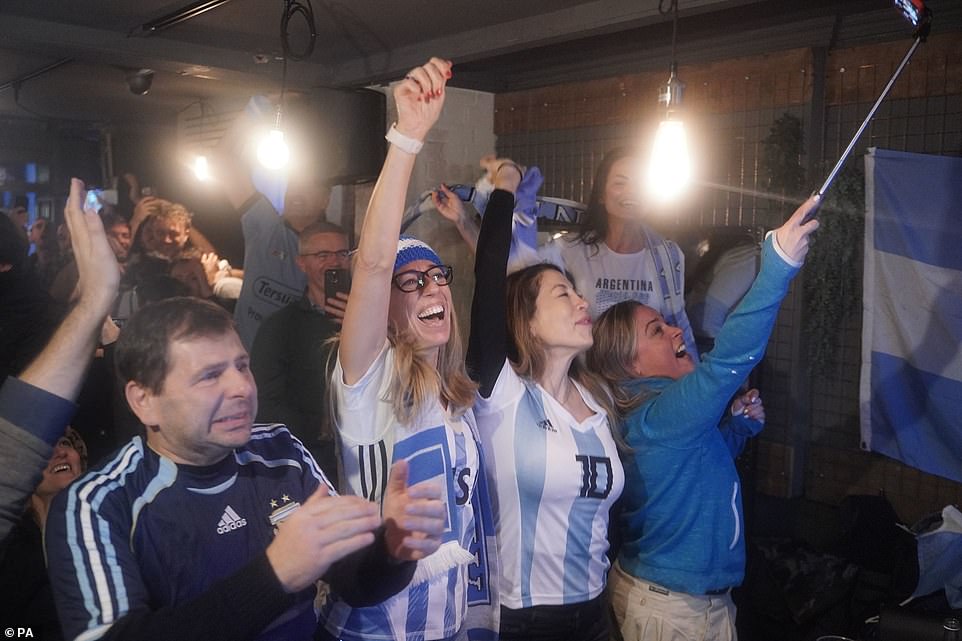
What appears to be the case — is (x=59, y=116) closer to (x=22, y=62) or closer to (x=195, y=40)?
(x=22, y=62)

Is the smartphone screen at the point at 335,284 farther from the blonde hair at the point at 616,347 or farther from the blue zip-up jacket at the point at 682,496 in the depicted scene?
the blue zip-up jacket at the point at 682,496

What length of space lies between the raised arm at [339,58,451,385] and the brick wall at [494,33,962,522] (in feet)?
8.22

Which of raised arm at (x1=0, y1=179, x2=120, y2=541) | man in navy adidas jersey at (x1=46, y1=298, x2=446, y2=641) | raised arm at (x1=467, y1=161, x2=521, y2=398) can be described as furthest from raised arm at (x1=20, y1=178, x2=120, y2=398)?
raised arm at (x1=467, y1=161, x2=521, y2=398)

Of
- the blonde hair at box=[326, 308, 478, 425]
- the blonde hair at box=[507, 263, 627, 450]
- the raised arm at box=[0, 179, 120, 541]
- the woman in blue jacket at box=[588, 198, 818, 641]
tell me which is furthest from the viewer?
the blonde hair at box=[507, 263, 627, 450]

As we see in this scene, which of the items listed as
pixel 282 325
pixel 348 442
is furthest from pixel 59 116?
pixel 348 442

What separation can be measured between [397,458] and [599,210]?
2.02 m

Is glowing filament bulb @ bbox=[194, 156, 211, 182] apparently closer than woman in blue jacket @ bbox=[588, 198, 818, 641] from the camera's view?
No

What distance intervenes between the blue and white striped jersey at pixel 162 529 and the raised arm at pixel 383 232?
0.28m

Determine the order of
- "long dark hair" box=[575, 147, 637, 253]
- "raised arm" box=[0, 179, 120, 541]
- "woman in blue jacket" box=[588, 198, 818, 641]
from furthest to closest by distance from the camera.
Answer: "long dark hair" box=[575, 147, 637, 253]
"woman in blue jacket" box=[588, 198, 818, 641]
"raised arm" box=[0, 179, 120, 541]

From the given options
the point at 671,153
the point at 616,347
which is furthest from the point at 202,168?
the point at 616,347

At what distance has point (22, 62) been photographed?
6.43 m

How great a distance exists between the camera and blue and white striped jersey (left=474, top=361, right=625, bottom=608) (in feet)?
6.59

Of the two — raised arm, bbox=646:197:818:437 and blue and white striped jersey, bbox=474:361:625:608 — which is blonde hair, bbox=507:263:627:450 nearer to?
blue and white striped jersey, bbox=474:361:625:608

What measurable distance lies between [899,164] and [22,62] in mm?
6520
